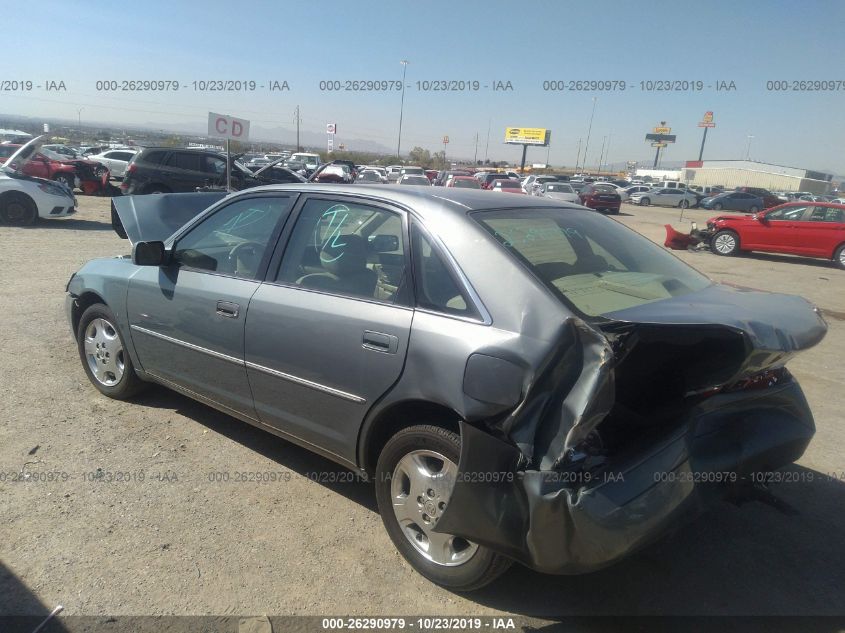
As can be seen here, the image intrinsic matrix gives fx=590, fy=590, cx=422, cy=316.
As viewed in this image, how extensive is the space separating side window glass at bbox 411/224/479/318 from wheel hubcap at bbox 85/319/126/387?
2.63 meters

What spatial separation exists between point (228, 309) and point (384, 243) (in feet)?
3.44

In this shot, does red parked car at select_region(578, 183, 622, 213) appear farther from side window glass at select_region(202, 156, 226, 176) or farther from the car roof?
the car roof

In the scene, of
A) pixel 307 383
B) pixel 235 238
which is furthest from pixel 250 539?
pixel 235 238

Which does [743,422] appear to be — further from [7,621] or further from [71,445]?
[71,445]

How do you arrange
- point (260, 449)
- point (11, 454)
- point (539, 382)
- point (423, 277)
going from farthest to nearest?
point (260, 449)
point (11, 454)
point (423, 277)
point (539, 382)

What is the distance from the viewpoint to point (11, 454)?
11.7ft

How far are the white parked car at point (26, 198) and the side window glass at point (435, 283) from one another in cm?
1339

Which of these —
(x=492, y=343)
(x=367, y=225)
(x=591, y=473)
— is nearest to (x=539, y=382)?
(x=492, y=343)

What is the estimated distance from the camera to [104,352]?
4.35m

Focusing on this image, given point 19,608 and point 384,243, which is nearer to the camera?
point 19,608

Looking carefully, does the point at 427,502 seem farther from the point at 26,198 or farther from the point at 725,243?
the point at 725,243

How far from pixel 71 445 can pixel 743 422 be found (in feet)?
12.5

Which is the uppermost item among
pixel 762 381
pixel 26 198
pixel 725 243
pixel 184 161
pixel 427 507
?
pixel 762 381

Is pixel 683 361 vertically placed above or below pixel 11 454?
above
